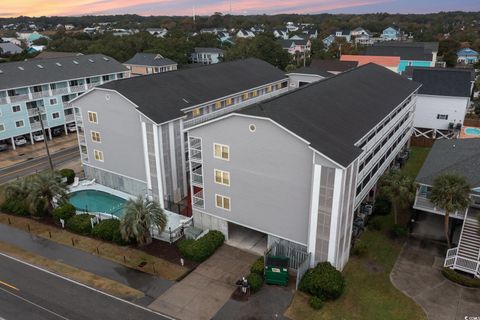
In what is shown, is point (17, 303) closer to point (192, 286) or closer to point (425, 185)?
point (192, 286)

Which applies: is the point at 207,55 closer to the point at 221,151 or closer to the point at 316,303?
the point at 221,151

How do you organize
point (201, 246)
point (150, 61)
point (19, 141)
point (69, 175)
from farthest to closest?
point (150, 61) → point (19, 141) → point (69, 175) → point (201, 246)

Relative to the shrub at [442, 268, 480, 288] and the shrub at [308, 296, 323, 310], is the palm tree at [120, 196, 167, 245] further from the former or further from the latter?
the shrub at [442, 268, 480, 288]

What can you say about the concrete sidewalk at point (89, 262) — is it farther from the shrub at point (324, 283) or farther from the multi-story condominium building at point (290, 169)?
the shrub at point (324, 283)

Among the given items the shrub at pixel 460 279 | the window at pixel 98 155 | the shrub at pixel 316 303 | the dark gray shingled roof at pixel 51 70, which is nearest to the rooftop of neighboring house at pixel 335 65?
the dark gray shingled roof at pixel 51 70

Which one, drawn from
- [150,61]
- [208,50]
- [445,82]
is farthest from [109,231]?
[208,50]

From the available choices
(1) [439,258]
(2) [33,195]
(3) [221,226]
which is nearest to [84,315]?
(3) [221,226]

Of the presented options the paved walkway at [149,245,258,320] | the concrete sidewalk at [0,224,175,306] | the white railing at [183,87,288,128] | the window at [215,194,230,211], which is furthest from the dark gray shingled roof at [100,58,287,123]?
the paved walkway at [149,245,258,320]
